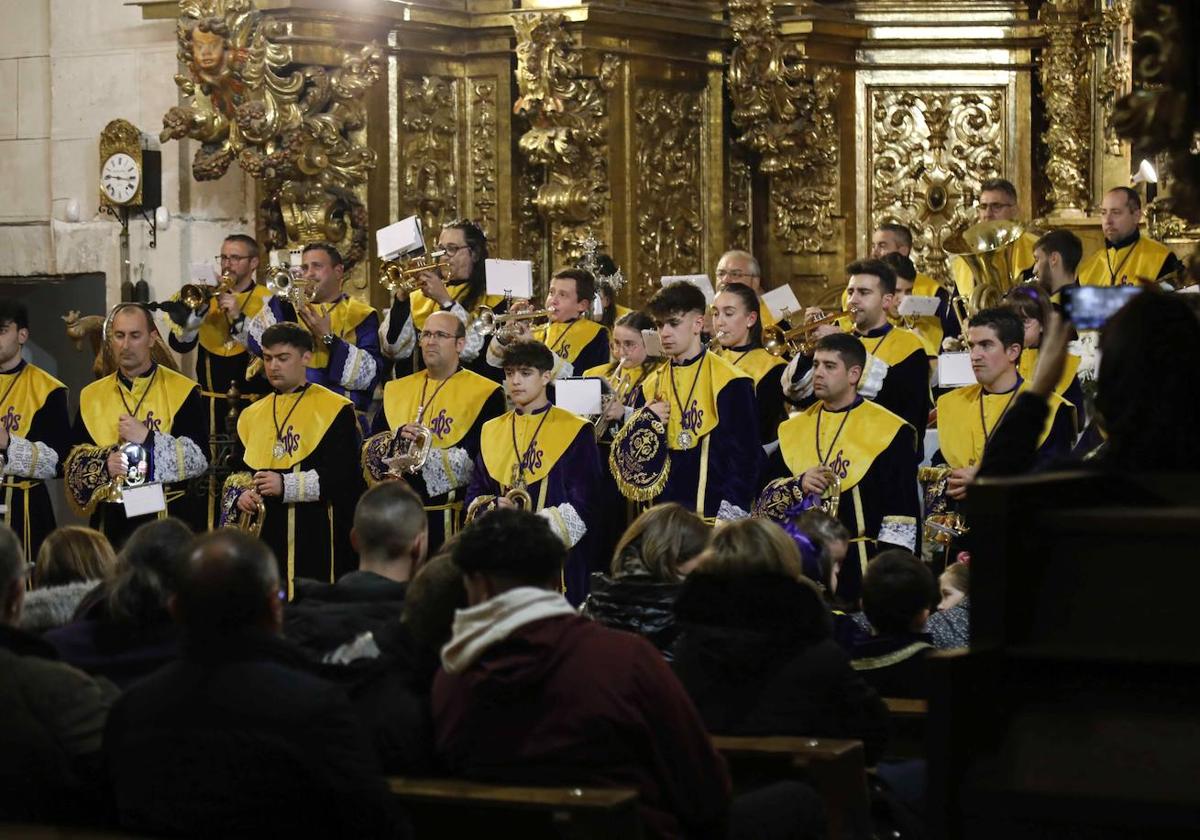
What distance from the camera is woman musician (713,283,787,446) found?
1050cm

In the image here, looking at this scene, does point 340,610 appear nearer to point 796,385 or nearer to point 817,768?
point 817,768

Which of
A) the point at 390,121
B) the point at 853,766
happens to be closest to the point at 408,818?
the point at 853,766

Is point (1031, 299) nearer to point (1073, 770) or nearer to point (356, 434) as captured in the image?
point (356, 434)

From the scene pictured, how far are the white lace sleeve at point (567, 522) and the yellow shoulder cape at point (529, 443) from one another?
21cm

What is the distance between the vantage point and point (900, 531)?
29.7ft

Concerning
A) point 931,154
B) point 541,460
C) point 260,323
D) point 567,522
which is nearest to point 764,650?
point 567,522

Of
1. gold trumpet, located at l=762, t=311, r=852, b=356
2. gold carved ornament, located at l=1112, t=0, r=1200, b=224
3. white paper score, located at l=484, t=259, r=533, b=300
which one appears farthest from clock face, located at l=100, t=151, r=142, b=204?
gold carved ornament, located at l=1112, t=0, r=1200, b=224

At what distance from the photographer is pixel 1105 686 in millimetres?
4039

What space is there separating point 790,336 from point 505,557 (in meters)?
6.25

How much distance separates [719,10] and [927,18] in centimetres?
134

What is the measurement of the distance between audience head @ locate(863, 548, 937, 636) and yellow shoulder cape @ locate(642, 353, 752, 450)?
3.64m

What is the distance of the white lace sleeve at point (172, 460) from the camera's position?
10453mm

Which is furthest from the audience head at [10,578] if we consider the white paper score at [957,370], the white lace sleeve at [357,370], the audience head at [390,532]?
the white lace sleeve at [357,370]

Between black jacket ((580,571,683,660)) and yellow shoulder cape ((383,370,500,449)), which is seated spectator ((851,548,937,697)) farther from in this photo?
yellow shoulder cape ((383,370,500,449))
